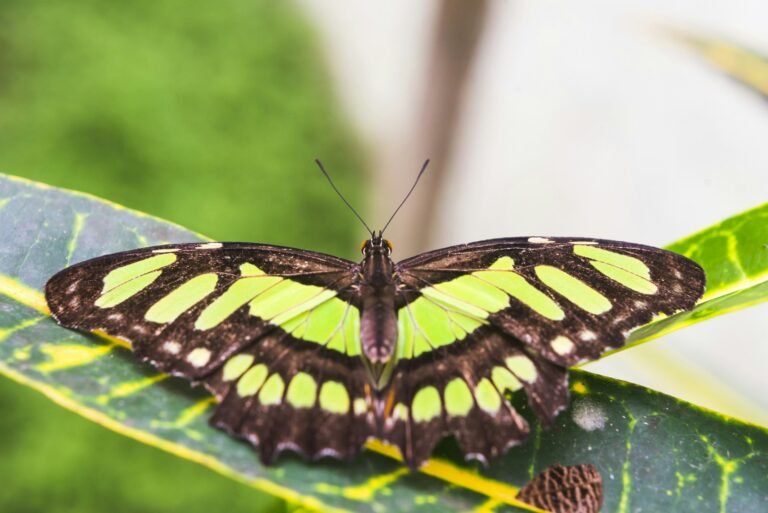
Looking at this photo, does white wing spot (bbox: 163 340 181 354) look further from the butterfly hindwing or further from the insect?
the butterfly hindwing

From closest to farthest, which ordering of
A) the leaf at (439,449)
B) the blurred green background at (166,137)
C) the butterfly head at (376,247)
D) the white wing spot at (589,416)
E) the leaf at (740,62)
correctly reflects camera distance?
the leaf at (439,449) → the white wing spot at (589,416) → the butterfly head at (376,247) → the leaf at (740,62) → the blurred green background at (166,137)

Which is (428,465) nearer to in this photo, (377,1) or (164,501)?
(164,501)

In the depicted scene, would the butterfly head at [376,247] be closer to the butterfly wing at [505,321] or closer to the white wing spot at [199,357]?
the butterfly wing at [505,321]

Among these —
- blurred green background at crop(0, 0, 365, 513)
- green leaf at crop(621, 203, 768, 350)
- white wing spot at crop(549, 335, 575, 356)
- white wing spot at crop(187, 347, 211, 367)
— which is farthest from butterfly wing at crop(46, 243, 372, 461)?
blurred green background at crop(0, 0, 365, 513)

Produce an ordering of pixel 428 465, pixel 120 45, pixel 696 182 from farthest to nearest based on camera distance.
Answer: pixel 120 45, pixel 696 182, pixel 428 465

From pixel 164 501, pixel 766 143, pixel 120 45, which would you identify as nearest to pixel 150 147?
pixel 120 45

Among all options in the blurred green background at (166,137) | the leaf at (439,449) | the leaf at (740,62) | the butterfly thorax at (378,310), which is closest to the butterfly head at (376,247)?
the butterfly thorax at (378,310)
